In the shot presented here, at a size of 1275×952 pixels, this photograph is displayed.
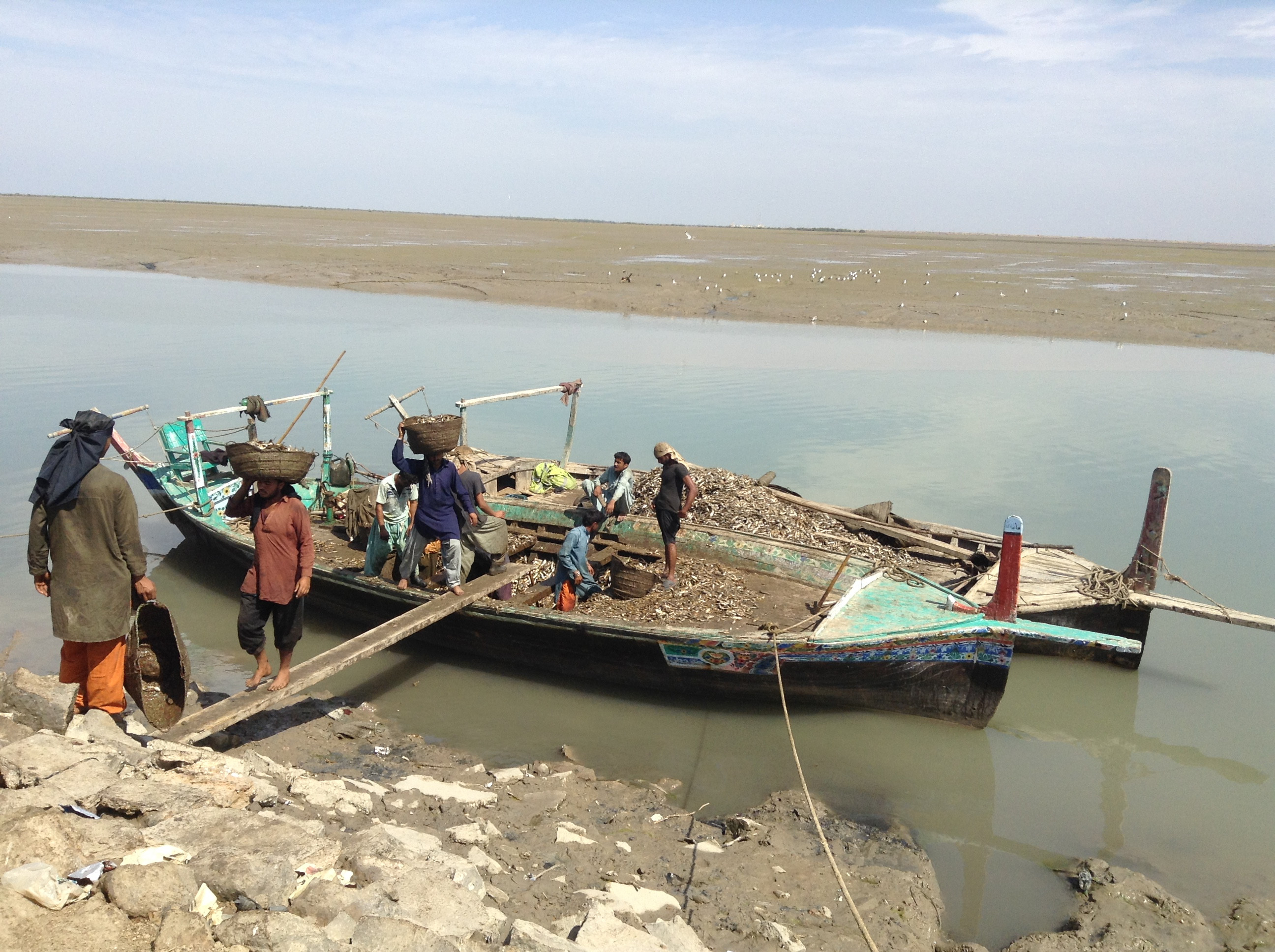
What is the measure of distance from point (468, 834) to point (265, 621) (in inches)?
81.7

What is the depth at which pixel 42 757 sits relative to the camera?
4391mm

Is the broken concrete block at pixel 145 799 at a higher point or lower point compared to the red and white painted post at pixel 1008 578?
lower

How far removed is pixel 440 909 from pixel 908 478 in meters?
11.6

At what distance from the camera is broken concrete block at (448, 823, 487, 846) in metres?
5.11

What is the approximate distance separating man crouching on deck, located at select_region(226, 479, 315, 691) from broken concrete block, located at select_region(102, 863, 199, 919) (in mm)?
2493

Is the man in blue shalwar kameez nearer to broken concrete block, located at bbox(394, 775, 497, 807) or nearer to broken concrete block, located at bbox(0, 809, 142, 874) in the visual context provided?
broken concrete block, located at bbox(394, 775, 497, 807)

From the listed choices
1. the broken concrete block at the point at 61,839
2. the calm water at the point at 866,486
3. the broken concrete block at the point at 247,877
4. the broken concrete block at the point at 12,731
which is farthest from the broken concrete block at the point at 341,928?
the calm water at the point at 866,486

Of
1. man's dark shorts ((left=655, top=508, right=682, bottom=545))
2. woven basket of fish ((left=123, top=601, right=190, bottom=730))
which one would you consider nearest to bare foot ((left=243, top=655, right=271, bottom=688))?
woven basket of fish ((left=123, top=601, right=190, bottom=730))

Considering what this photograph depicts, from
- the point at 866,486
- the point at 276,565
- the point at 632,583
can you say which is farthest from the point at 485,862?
the point at 866,486

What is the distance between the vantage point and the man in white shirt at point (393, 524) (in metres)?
8.20

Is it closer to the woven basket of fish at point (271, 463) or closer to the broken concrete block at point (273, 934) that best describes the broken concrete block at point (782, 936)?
the broken concrete block at point (273, 934)

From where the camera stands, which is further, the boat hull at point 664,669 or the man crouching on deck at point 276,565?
the boat hull at point 664,669

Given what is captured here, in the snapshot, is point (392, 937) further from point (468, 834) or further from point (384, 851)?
point (468, 834)

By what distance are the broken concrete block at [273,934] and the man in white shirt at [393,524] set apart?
4753 mm
